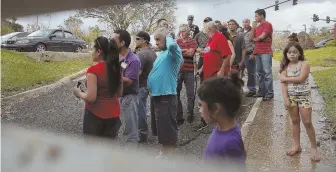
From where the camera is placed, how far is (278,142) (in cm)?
303

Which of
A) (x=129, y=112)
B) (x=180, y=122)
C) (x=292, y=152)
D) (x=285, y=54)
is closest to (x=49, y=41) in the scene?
(x=129, y=112)

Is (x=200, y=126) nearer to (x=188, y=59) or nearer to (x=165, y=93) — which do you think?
(x=188, y=59)

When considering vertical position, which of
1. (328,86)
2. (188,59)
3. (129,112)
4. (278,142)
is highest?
(188,59)

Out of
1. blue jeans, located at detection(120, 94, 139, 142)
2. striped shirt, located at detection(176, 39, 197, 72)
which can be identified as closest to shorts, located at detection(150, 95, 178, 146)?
blue jeans, located at detection(120, 94, 139, 142)

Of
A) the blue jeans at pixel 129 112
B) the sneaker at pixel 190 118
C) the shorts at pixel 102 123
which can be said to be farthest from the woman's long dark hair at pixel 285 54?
the sneaker at pixel 190 118

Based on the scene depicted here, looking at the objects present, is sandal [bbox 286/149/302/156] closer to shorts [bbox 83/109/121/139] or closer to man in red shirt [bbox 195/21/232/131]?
man in red shirt [bbox 195/21/232/131]

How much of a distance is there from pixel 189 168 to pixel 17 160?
208 millimetres

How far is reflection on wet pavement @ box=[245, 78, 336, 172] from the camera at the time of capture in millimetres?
2379

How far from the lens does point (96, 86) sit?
74.8 inches

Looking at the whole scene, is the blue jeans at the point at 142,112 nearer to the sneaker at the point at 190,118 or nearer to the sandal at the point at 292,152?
the sneaker at the point at 190,118

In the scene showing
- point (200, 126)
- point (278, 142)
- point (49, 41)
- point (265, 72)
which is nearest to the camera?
point (49, 41)

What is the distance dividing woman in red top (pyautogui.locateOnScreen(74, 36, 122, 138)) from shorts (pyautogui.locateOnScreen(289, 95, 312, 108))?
1067 millimetres

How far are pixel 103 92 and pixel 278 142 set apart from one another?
159 centimetres

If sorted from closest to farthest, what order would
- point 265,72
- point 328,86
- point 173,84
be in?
point 173,84, point 265,72, point 328,86
